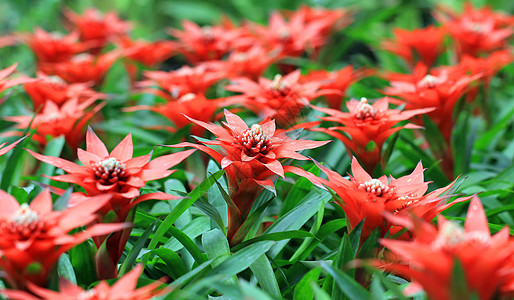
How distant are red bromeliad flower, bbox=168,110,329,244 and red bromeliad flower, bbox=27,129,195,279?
9 cm

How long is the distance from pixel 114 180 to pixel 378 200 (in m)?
0.50

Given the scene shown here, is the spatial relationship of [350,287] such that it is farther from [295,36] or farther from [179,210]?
[295,36]

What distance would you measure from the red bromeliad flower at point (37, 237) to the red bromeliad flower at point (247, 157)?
0.27 m

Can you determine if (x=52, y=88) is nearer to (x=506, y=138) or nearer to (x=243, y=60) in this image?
(x=243, y=60)

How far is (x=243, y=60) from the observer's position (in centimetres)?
194

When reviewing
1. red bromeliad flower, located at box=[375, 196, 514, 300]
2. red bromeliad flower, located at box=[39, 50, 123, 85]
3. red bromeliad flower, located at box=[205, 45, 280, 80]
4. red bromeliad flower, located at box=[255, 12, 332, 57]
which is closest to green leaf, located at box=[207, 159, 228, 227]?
red bromeliad flower, located at box=[375, 196, 514, 300]

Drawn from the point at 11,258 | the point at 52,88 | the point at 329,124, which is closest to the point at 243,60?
the point at 329,124

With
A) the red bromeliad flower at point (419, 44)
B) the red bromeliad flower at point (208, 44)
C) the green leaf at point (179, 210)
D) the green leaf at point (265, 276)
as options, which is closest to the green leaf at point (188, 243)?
the green leaf at point (179, 210)

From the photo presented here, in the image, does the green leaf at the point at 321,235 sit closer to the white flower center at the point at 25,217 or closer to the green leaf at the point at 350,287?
the green leaf at the point at 350,287

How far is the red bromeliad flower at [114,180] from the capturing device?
0.92 metres

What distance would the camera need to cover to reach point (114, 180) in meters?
0.93

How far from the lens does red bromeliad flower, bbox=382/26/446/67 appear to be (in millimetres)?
2115

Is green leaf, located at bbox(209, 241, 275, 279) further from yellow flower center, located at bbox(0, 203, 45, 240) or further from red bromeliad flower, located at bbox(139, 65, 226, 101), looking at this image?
red bromeliad flower, located at bbox(139, 65, 226, 101)

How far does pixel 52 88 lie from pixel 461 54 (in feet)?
5.43
